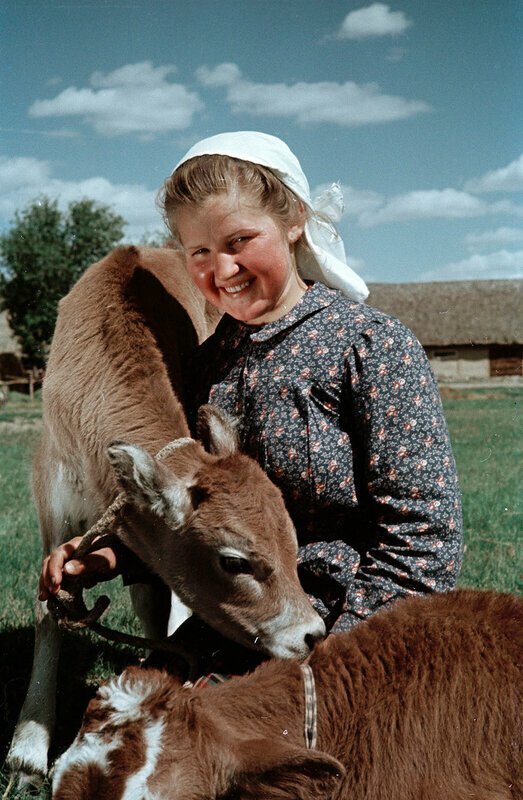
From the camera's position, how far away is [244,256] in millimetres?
4328

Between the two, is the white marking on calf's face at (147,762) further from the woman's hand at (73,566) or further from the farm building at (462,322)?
the farm building at (462,322)

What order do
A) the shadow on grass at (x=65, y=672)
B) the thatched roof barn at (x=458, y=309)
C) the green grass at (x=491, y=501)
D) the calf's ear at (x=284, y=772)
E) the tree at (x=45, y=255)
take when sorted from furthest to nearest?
the thatched roof barn at (x=458, y=309) → the tree at (x=45, y=255) → the green grass at (x=491, y=501) → the shadow on grass at (x=65, y=672) → the calf's ear at (x=284, y=772)

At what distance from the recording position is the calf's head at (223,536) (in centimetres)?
373

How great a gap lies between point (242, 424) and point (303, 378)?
40cm

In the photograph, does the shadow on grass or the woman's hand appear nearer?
the woman's hand

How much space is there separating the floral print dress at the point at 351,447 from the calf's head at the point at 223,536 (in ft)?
0.70

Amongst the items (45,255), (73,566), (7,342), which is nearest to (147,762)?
(73,566)

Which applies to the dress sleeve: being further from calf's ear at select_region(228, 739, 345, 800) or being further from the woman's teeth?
calf's ear at select_region(228, 739, 345, 800)

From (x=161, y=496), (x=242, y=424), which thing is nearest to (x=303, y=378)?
(x=242, y=424)

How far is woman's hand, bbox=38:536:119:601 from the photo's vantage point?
4074 millimetres

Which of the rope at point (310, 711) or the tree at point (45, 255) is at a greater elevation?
the tree at point (45, 255)

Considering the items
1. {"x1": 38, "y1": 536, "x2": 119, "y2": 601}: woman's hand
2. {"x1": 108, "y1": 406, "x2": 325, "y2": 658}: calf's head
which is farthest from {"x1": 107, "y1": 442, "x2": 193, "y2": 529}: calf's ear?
{"x1": 38, "y1": 536, "x2": 119, "y2": 601}: woman's hand

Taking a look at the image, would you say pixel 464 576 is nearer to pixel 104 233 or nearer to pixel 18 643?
pixel 18 643

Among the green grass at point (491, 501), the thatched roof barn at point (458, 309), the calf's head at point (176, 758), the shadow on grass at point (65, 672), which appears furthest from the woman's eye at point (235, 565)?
the thatched roof barn at point (458, 309)
